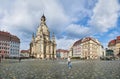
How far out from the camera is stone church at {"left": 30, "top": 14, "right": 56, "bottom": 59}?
181375 mm

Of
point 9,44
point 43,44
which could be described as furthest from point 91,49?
point 9,44

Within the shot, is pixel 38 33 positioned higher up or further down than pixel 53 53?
higher up

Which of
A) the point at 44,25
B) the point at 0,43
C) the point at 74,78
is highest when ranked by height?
the point at 44,25

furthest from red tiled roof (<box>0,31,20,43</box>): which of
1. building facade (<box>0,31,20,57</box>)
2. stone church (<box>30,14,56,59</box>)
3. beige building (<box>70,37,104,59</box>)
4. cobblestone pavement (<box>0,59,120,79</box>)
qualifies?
cobblestone pavement (<box>0,59,120,79</box>)

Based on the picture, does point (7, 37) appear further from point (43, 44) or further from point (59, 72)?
point (59, 72)

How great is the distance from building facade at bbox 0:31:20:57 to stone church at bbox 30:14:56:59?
14.1 metres

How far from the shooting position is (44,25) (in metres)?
197

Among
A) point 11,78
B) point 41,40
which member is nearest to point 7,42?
point 41,40

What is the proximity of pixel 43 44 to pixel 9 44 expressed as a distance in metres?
27.1

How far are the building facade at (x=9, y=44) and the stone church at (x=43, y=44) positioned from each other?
14054 millimetres

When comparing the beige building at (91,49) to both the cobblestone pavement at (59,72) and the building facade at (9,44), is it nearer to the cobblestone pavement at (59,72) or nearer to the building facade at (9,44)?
the building facade at (9,44)

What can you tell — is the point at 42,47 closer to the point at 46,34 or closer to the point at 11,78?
the point at 46,34

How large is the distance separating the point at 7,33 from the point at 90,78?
165991 millimetres

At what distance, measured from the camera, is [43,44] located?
183m
